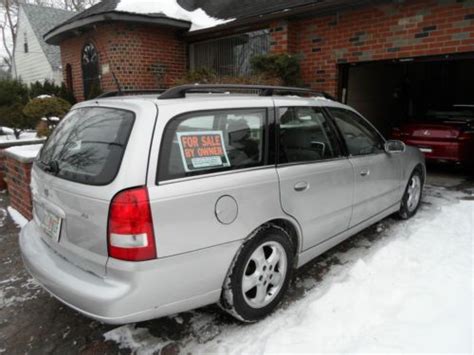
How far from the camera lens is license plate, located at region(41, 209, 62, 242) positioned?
2359 mm

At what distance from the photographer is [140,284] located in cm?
201

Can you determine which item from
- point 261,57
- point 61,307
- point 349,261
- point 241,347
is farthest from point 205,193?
point 261,57

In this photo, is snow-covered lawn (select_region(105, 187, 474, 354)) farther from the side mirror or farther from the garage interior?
the garage interior

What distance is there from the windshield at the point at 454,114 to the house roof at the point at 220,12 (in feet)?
11.4

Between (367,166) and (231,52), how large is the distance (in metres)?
6.35

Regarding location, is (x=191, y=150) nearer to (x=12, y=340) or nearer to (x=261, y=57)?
(x=12, y=340)

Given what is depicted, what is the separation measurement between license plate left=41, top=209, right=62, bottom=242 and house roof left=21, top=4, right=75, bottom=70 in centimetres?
2189

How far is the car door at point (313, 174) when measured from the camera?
278cm

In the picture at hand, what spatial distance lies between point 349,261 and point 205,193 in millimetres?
2008

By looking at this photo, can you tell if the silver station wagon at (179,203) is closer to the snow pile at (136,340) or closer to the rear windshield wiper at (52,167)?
the rear windshield wiper at (52,167)

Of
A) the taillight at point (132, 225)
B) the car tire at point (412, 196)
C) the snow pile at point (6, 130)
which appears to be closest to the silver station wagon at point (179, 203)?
the taillight at point (132, 225)

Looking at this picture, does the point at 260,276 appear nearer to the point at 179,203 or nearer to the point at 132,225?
the point at 179,203

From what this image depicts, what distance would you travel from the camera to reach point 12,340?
8.48 feet

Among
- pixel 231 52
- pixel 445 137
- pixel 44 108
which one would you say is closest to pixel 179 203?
pixel 445 137
